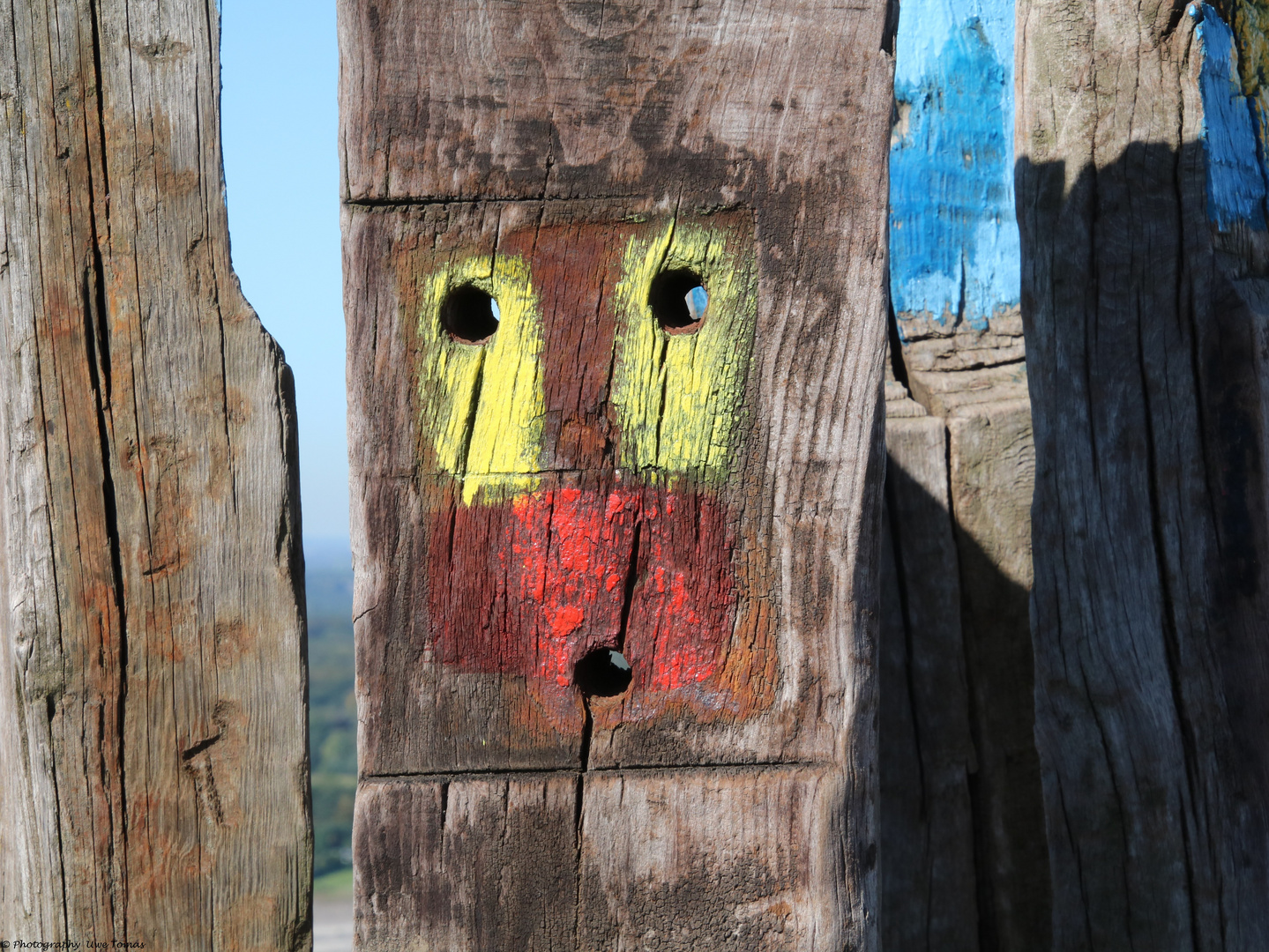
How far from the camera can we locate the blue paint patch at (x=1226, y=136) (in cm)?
205

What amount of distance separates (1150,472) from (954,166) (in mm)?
1053

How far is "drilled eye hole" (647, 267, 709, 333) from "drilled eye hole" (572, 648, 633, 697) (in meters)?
0.47

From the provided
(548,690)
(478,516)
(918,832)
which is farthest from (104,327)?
(918,832)

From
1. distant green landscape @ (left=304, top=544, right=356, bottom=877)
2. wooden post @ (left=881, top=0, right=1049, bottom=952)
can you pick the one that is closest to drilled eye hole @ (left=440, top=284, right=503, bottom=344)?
wooden post @ (left=881, top=0, right=1049, bottom=952)

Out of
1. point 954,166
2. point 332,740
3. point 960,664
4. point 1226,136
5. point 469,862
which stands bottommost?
point 332,740

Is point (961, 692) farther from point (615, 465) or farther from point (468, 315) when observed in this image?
point (468, 315)

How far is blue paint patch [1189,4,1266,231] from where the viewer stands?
6.72ft

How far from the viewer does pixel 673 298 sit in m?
1.51

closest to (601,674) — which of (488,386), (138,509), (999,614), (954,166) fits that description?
(488,386)

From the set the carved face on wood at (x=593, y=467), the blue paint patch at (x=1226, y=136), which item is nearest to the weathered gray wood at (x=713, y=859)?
the carved face on wood at (x=593, y=467)

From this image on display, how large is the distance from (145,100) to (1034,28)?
1.80 metres

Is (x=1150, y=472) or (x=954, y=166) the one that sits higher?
(x=954, y=166)

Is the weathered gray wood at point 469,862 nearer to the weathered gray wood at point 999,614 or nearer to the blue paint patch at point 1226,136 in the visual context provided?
the weathered gray wood at point 999,614

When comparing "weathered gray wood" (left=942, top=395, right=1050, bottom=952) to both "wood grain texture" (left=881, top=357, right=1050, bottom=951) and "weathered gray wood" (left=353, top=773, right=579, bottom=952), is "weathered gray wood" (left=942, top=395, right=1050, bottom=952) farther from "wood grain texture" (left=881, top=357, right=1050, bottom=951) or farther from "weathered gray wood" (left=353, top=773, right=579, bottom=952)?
Result: "weathered gray wood" (left=353, top=773, right=579, bottom=952)
